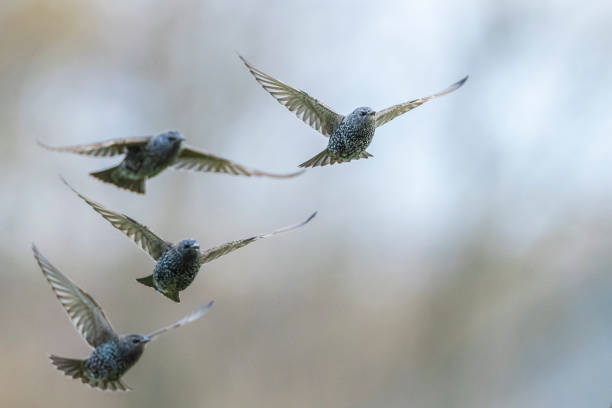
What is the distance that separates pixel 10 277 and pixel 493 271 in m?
5.22

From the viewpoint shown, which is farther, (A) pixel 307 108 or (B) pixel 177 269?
(A) pixel 307 108

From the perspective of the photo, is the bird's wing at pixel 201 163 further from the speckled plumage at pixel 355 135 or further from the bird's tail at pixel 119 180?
the speckled plumage at pixel 355 135

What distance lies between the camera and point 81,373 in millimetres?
2277

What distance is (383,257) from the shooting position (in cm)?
884

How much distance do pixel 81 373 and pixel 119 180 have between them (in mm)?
837

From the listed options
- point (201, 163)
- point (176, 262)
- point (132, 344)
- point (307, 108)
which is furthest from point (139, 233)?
point (307, 108)

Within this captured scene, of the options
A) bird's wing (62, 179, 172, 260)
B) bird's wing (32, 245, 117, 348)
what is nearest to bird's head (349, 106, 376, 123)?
bird's wing (62, 179, 172, 260)

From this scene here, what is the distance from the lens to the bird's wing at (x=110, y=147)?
1.58m

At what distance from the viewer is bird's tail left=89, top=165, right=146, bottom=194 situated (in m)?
1.70

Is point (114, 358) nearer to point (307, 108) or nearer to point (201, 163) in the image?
point (201, 163)

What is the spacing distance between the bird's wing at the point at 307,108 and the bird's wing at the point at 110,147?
0.46 m

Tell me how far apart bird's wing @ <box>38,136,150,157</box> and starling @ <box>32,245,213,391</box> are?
0.52 m

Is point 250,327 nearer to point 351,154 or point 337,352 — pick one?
point 337,352

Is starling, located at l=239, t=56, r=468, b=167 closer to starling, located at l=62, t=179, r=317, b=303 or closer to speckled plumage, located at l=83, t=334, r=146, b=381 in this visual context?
starling, located at l=62, t=179, r=317, b=303
